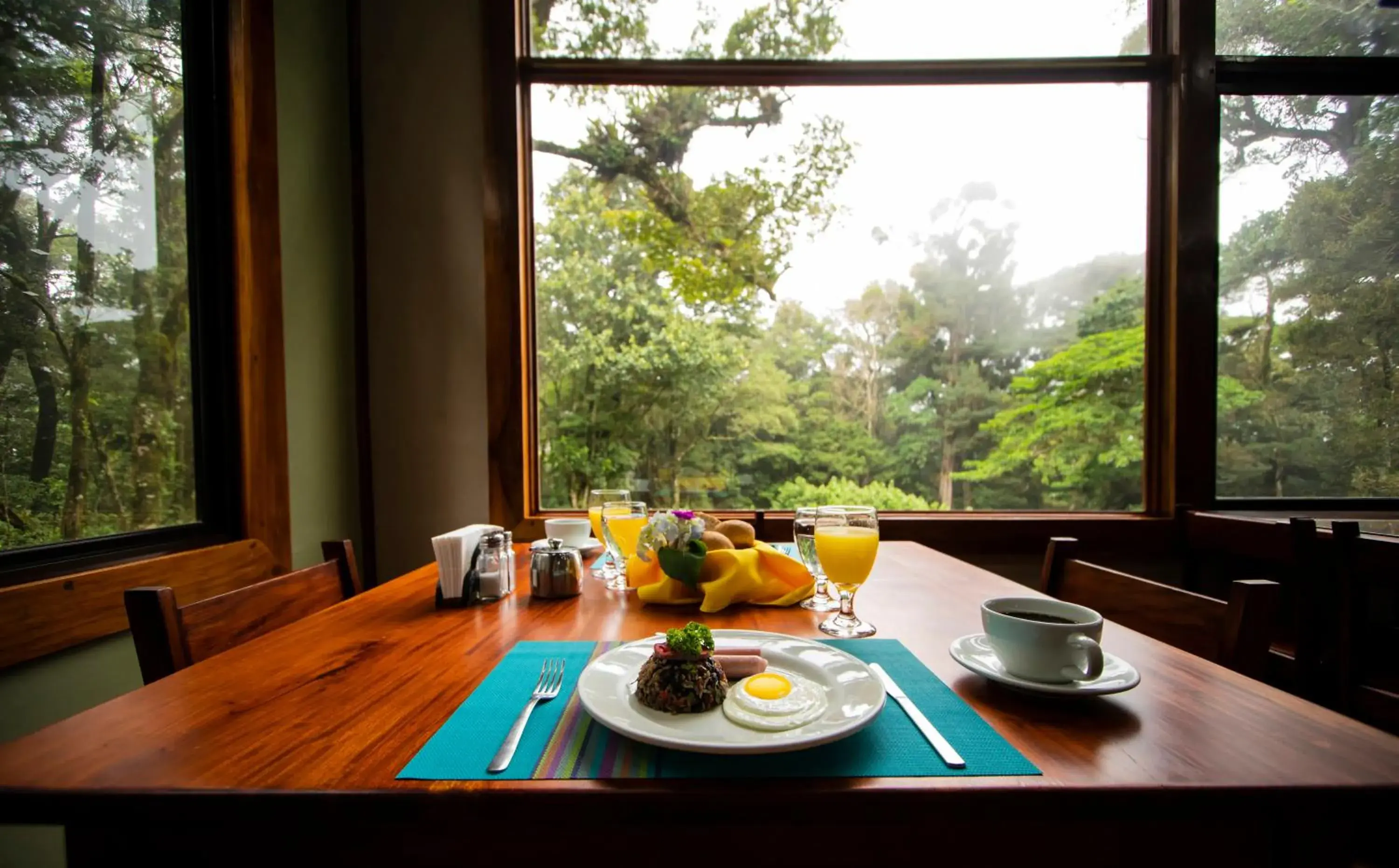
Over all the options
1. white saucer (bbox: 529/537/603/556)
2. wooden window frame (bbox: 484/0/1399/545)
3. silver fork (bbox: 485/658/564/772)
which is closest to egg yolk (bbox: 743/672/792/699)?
silver fork (bbox: 485/658/564/772)

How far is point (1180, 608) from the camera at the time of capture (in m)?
0.89

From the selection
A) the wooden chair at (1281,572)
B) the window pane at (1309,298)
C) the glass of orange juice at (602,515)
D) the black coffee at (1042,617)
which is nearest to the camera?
the black coffee at (1042,617)

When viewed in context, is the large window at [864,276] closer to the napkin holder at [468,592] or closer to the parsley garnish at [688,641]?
the napkin holder at [468,592]

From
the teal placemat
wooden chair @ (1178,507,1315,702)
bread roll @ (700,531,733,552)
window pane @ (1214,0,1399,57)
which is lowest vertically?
wooden chair @ (1178,507,1315,702)

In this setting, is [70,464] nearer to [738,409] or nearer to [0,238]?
[0,238]

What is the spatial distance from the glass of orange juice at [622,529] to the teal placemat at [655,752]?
0.50 metres

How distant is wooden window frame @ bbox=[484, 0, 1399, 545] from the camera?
209 centimetres

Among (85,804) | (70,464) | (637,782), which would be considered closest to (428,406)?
(70,464)

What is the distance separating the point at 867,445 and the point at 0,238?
2286 millimetres

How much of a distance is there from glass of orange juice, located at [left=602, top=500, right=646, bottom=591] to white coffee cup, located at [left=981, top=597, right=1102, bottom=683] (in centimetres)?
63

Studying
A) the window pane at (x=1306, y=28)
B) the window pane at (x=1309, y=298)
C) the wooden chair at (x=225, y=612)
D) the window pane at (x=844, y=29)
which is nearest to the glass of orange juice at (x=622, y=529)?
the wooden chair at (x=225, y=612)

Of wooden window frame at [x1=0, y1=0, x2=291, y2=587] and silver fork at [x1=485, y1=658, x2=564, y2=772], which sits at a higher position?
wooden window frame at [x1=0, y1=0, x2=291, y2=587]

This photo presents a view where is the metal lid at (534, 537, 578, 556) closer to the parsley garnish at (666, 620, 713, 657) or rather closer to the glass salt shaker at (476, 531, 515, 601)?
the glass salt shaker at (476, 531, 515, 601)

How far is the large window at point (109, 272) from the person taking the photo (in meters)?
1.18
